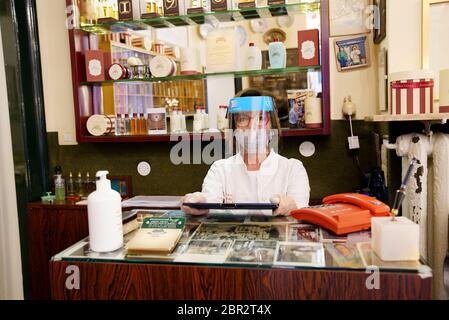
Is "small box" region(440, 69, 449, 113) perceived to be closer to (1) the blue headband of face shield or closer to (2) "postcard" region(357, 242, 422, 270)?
(1) the blue headband of face shield

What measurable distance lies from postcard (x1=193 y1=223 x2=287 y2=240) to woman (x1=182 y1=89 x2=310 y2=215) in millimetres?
526

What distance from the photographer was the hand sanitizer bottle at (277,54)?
104 inches

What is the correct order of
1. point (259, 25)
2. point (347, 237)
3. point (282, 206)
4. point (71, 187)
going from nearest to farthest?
point (347, 237)
point (282, 206)
point (259, 25)
point (71, 187)

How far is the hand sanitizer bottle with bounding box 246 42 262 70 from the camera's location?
8.82 ft

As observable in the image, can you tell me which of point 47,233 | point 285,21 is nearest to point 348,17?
point 285,21

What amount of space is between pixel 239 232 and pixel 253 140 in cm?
74

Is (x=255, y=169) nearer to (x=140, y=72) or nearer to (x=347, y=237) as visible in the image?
(x=347, y=237)

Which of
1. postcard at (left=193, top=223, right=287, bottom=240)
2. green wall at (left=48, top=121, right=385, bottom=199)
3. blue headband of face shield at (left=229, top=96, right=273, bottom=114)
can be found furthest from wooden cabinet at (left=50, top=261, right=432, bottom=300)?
green wall at (left=48, top=121, right=385, bottom=199)

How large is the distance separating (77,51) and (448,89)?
7.95ft

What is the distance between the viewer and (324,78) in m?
2.59

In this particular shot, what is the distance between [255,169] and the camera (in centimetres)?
208
